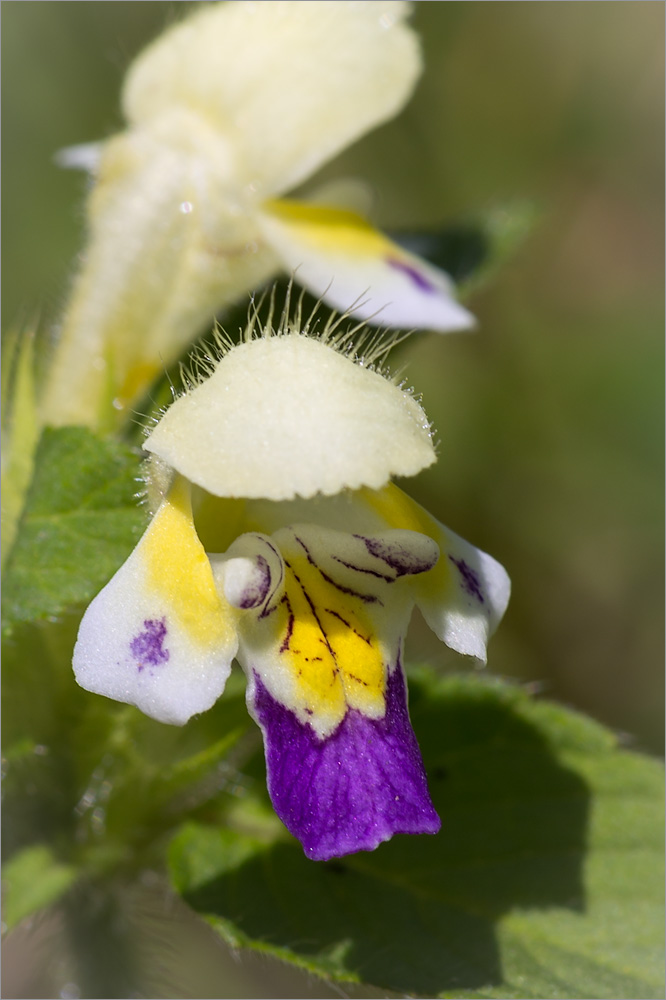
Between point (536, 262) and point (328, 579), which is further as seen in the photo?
point (536, 262)

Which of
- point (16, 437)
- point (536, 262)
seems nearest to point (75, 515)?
point (16, 437)

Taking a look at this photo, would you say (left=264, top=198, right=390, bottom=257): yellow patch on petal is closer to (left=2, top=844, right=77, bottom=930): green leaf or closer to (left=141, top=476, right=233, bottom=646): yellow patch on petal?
(left=141, top=476, right=233, bottom=646): yellow patch on petal

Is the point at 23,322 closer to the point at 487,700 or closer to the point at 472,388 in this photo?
the point at 487,700

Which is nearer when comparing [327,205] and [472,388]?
[327,205]

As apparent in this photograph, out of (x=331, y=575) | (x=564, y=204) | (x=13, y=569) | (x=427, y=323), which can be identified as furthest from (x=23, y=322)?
(x=564, y=204)

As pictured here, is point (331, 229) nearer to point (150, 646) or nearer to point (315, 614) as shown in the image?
point (315, 614)

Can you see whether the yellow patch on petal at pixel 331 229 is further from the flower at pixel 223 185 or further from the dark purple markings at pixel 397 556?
the dark purple markings at pixel 397 556

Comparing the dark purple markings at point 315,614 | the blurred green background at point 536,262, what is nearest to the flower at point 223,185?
the dark purple markings at point 315,614
